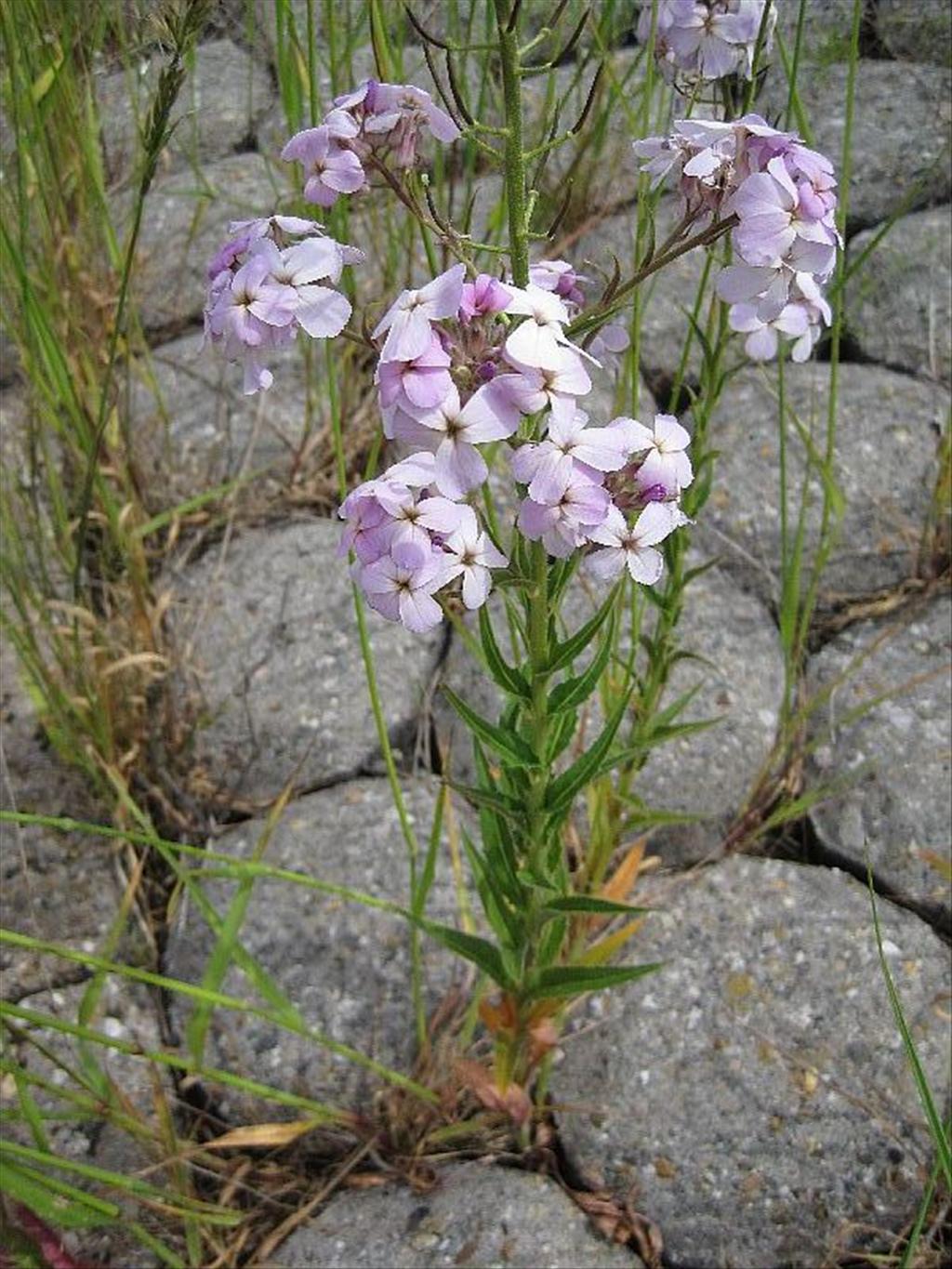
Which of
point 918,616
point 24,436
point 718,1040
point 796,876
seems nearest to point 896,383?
point 918,616

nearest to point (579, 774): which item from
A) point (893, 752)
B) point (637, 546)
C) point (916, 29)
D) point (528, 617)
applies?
point (528, 617)

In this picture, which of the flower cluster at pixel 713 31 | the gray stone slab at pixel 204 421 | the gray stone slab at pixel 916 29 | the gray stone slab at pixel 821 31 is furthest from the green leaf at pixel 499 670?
the gray stone slab at pixel 916 29

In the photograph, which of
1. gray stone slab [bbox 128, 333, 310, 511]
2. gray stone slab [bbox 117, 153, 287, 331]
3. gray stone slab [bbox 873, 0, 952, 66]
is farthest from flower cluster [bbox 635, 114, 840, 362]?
gray stone slab [bbox 873, 0, 952, 66]

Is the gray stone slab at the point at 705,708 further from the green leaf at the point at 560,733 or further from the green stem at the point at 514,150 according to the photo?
the green stem at the point at 514,150

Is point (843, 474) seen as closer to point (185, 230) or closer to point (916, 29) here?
point (916, 29)

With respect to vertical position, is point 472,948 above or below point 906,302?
below

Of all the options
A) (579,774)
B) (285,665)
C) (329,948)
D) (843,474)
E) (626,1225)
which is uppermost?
(579,774)

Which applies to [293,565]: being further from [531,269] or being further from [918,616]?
[531,269]
